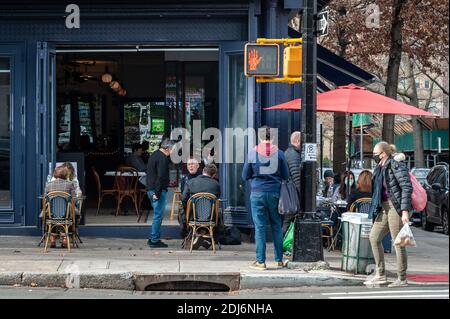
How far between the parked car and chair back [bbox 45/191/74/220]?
9.76m

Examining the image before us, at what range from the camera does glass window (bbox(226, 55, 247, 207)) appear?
14656 mm

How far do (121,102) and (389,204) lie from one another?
1353 centimetres

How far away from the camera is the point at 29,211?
14.7 metres

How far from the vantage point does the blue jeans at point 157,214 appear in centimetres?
1359

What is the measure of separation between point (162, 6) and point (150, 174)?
122 inches

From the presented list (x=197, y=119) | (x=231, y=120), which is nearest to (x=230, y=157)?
(x=231, y=120)

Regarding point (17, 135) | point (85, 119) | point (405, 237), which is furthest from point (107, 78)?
point (405, 237)

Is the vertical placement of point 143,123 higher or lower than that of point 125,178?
higher

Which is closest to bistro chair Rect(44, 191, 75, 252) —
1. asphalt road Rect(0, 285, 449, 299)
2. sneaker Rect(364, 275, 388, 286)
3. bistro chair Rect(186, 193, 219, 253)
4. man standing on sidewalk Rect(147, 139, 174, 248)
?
man standing on sidewalk Rect(147, 139, 174, 248)

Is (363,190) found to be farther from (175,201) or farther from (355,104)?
(175,201)

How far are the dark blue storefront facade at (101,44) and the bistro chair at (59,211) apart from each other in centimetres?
131

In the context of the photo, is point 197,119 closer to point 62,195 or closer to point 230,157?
point 230,157

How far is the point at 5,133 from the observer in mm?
14789
